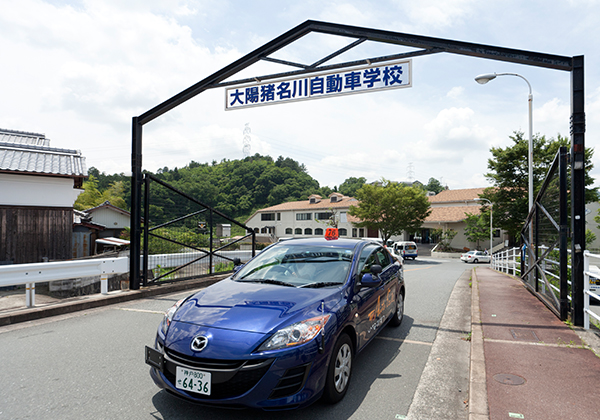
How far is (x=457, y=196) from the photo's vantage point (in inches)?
2418

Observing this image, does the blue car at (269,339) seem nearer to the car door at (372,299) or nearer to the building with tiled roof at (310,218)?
the car door at (372,299)

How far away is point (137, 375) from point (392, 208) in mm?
40832

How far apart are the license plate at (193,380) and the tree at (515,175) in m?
36.2

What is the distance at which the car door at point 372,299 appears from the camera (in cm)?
421

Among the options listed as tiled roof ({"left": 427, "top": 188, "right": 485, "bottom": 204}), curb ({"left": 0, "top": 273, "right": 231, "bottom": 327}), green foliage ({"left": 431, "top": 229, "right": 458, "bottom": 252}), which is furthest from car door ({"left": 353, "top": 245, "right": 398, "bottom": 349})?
tiled roof ({"left": 427, "top": 188, "right": 485, "bottom": 204})

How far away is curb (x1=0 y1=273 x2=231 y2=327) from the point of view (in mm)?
6339

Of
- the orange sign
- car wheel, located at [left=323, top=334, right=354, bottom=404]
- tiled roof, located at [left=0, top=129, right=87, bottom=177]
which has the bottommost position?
car wheel, located at [left=323, top=334, right=354, bottom=404]

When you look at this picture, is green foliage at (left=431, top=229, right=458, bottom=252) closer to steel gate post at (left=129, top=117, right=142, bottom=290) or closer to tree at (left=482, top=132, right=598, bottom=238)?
tree at (left=482, top=132, right=598, bottom=238)

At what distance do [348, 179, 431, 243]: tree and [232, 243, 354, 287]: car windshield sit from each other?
3894cm

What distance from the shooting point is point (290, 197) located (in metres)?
87.5

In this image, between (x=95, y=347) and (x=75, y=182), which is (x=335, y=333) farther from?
(x=75, y=182)

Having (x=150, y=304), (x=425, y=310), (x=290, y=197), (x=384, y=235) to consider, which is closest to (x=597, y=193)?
(x=384, y=235)

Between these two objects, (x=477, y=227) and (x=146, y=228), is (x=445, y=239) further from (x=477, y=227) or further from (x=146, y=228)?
(x=146, y=228)

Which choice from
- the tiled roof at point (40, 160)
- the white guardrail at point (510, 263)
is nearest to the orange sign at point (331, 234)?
the tiled roof at point (40, 160)
